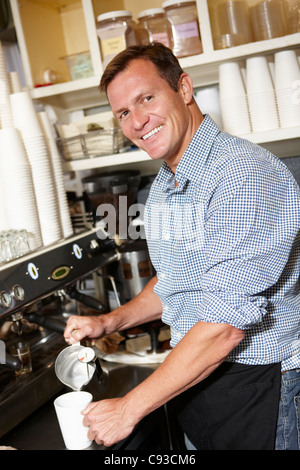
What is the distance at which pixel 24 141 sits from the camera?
1.52 metres

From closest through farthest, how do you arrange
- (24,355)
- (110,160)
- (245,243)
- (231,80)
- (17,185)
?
(245,243) < (24,355) < (17,185) < (231,80) < (110,160)

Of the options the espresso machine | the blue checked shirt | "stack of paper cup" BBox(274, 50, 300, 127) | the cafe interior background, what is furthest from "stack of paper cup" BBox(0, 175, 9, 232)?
"stack of paper cup" BBox(274, 50, 300, 127)

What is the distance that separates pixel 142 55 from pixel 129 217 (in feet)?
2.67

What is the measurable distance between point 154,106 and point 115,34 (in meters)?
0.59

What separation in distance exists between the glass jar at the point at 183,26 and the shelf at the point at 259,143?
1.05 ft

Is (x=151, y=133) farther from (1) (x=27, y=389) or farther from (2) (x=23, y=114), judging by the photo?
(1) (x=27, y=389)

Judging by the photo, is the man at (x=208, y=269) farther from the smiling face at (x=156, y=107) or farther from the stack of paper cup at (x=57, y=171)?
the stack of paper cup at (x=57, y=171)

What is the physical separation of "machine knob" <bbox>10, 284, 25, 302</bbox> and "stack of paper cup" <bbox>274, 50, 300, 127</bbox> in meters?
0.92

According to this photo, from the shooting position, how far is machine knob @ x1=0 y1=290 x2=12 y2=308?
47.1 inches

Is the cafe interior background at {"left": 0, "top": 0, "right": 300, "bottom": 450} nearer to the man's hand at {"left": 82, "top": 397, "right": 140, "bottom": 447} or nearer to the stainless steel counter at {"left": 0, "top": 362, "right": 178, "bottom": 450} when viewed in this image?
the stainless steel counter at {"left": 0, "top": 362, "right": 178, "bottom": 450}

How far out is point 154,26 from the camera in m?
1.62

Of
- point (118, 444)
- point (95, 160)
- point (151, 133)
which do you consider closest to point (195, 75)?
point (95, 160)

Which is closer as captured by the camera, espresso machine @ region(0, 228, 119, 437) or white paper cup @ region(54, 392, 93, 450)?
white paper cup @ region(54, 392, 93, 450)

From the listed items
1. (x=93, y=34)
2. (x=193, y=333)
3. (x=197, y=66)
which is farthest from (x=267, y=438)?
(x=93, y=34)
